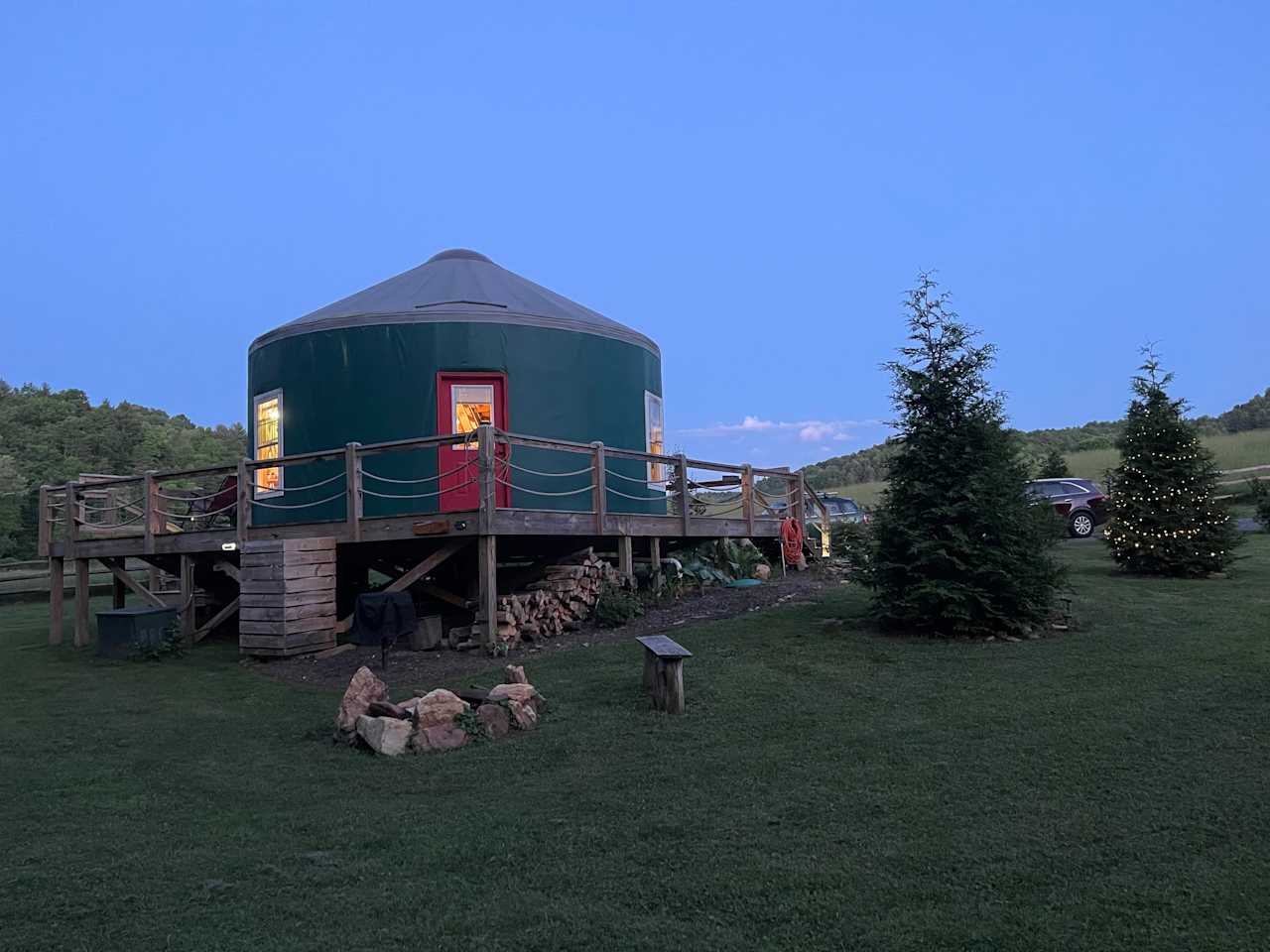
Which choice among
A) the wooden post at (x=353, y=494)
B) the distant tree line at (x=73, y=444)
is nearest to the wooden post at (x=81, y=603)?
the wooden post at (x=353, y=494)

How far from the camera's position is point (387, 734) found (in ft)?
Result: 19.6

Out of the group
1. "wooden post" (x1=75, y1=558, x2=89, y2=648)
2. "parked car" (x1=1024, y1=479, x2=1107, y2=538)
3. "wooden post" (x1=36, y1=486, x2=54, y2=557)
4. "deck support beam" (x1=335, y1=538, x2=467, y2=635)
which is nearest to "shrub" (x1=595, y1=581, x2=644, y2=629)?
"deck support beam" (x1=335, y1=538, x2=467, y2=635)

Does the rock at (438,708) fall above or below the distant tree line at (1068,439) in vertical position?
below

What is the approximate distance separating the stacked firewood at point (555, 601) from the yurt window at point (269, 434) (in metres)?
3.96

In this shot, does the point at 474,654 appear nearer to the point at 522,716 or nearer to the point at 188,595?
the point at 522,716

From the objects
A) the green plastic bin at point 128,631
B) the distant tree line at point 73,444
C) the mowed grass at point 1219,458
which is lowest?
the green plastic bin at point 128,631

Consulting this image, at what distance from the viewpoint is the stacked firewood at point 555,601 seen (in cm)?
957

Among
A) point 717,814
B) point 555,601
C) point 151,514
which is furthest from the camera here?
point 151,514

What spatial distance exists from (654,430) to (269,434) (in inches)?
199

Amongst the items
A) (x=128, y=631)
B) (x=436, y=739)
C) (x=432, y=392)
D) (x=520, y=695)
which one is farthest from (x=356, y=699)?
(x=432, y=392)

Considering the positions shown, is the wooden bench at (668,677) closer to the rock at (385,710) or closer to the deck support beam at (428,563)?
the rock at (385,710)

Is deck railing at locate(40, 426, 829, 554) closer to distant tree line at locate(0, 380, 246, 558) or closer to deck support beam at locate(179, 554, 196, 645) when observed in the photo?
deck support beam at locate(179, 554, 196, 645)

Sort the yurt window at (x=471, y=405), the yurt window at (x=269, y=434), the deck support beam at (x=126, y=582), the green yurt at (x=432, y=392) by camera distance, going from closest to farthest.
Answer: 1. the green yurt at (x=432, y=392)
2. the yurt window at (x=471, y=405)
3. the deck support beam at (x=126, y=582)
4. the yurt window at (x=269, y=434)

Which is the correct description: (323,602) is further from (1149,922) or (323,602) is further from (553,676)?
(1149,922)
